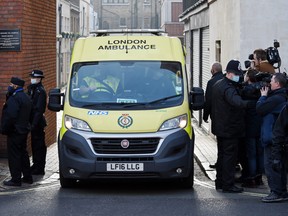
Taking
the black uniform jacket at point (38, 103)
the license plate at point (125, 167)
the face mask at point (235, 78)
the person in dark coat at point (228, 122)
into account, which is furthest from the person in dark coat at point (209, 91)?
the black uniform jacket at point (38, 103)

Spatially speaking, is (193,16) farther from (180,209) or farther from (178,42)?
(180,209)

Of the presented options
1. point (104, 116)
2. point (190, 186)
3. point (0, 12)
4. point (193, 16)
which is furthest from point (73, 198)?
point (193, 16)

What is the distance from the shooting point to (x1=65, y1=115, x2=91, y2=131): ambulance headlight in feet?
33.5

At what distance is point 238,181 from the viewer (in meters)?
11.4

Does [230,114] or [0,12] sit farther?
Answer: [0,12]

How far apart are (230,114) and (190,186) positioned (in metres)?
1.38

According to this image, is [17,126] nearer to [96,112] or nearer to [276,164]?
[96,112]

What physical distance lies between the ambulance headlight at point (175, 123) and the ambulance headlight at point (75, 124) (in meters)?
1.13

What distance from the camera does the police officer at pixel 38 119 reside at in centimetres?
1206

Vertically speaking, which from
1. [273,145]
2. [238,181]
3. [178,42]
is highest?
[178,42]

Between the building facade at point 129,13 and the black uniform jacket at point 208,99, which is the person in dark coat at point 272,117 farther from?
the building facade at point 129,13

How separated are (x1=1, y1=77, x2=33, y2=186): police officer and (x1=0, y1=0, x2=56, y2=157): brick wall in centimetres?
288

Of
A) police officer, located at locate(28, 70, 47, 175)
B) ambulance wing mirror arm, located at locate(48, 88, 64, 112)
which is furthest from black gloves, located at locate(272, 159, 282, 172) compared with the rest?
police officer, located at locate(28, 70, 47, 175)

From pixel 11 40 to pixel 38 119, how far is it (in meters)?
2.54
